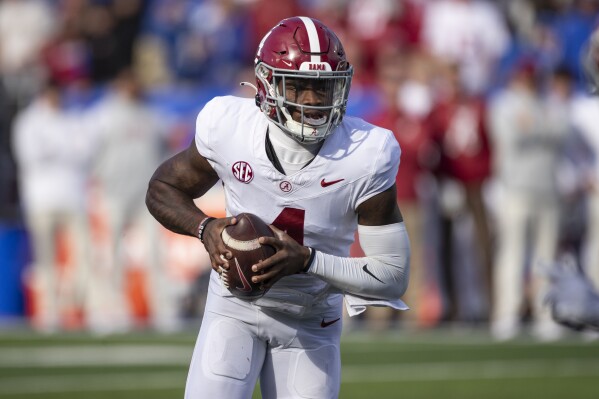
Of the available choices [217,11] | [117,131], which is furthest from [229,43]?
[117,131]

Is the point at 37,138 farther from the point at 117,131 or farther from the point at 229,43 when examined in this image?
the point at 229,43

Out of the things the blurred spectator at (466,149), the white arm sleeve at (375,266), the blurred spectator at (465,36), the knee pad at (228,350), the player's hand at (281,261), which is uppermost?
the player's hand at (281,261)

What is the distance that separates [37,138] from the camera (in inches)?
430

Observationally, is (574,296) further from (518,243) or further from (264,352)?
(518,243)

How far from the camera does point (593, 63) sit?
4836 mm

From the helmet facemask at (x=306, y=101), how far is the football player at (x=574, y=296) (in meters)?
1.15

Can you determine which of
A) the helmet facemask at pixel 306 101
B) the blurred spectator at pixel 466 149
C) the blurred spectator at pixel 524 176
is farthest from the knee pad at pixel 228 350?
the blurred spectator at pixel 466 149

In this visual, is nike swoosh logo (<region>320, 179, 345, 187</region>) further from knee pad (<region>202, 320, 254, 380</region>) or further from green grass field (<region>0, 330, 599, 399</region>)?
green grass field (<region>0, 330, 599, 399</region>)

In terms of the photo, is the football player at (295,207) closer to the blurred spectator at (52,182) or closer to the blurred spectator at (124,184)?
the blurred spectator at (124,184)

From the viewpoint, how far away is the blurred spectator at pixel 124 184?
35.9 feet

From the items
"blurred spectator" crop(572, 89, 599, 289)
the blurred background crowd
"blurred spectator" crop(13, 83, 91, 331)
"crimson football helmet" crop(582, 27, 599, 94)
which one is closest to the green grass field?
the blurred background crowd

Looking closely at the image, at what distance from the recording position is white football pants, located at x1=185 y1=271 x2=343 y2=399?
4250 millimetres

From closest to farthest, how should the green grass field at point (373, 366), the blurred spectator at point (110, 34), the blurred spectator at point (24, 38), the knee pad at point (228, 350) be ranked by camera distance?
the knee pad at point (228, 350) → the green grass field at point (373, 366) → the blurred spectator at point (24, 38) → the blurred spectator at point (110, 34)

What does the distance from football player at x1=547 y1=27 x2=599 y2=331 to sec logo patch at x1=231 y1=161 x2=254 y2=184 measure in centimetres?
130
